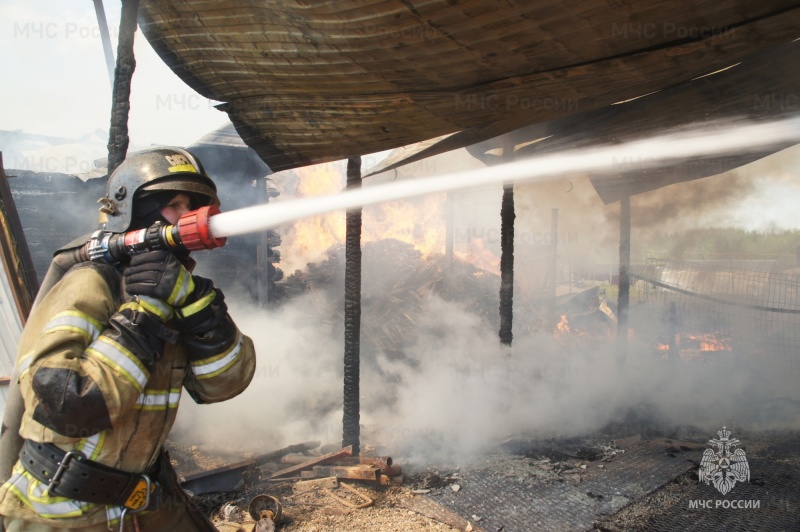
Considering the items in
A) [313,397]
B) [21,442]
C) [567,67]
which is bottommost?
[313,397]

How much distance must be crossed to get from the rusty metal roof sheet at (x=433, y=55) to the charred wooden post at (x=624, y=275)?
5.90 meters

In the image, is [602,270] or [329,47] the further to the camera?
[602,270]

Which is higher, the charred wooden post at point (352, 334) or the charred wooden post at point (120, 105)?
the charred wooden post at point (120, 105)

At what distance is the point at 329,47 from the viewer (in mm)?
3139

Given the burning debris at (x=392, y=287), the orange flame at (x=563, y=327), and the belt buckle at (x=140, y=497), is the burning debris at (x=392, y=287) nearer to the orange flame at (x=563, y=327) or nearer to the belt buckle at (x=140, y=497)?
the orange flame at (x=563, y=327)

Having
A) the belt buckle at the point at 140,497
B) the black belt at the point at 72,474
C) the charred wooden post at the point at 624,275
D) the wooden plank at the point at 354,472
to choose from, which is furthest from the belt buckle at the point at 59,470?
the charred wooden post at the point at 624,275

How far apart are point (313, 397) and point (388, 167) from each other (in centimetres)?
505

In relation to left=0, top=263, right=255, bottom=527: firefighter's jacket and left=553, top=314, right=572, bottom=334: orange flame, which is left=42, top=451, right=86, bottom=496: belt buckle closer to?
left=0, top=263, right=255, bottom=527: firefighter's jacket

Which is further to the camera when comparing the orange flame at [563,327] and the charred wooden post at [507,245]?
the orange flame at [563,327]

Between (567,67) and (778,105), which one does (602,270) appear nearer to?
(778,105)

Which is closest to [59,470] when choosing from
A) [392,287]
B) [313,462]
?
[313,462]

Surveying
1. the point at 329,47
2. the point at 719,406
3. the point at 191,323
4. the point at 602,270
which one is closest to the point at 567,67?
the point at 329,47

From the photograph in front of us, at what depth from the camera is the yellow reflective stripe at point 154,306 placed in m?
2.26

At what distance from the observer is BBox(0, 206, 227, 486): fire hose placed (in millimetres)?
2330
